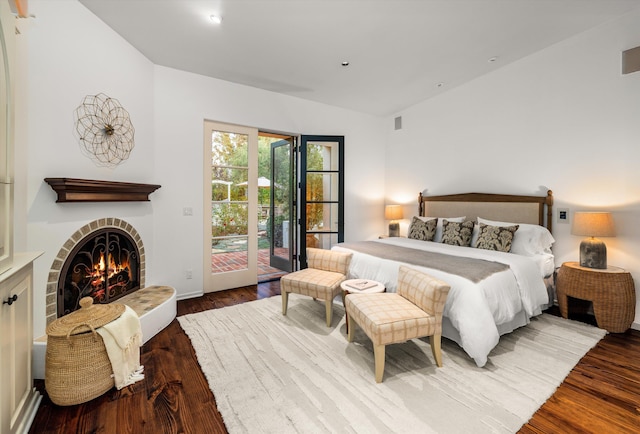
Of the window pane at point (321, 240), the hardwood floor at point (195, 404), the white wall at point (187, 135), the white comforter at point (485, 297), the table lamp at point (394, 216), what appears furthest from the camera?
the table lamp at point (394, 216)

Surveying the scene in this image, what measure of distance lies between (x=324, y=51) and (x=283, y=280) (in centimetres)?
275

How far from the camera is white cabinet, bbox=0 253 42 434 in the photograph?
1340 millimetres

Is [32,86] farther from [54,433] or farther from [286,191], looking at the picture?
[286,191]

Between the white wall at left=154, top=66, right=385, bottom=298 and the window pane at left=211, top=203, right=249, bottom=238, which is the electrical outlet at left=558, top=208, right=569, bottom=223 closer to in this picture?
the white wall at left=154, top=66, right=385, bottom=298

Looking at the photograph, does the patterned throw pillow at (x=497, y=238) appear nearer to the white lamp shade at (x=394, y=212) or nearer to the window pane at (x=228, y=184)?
the white lamp shade at (x=394, y=212)

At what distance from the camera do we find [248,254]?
437 centimetres

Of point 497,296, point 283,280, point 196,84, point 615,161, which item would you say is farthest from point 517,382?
point 196,84

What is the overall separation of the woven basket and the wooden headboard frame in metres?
4.51

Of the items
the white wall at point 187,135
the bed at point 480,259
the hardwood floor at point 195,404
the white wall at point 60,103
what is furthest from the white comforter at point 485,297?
the white wall at point 60,103

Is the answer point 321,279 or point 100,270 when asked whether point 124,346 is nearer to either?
point 100,270

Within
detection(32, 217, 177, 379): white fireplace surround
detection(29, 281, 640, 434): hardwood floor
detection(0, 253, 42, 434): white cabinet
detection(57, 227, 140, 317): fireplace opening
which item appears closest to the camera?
detection(0, 253, 42, 434): white cabinet

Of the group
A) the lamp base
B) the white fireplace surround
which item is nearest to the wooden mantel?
the white fireplace surround

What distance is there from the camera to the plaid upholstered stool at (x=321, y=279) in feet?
9.36

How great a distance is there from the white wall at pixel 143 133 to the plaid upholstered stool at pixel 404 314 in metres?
2.56
